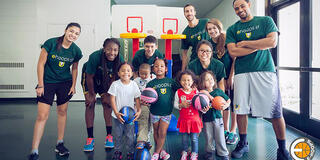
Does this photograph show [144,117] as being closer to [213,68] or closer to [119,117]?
[119,117]

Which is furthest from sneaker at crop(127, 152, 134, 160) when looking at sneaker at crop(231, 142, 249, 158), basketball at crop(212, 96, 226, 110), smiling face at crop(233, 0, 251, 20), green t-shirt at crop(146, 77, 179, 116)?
smiling face at crop(233, 0, 251, 20)

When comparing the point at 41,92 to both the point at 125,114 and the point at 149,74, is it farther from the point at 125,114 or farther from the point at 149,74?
the point at 149,74

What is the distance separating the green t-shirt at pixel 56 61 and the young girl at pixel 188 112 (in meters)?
1.28

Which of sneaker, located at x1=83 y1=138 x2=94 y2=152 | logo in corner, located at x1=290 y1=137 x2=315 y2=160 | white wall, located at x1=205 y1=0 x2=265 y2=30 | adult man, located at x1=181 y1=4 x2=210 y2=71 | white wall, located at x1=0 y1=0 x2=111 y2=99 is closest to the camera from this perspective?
logo in corner, located at x1=290 y1=137 x2=315 y2=160

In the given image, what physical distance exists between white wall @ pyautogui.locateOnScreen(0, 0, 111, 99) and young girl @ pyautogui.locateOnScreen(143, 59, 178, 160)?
14.0ft

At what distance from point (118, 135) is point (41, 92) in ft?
3.06

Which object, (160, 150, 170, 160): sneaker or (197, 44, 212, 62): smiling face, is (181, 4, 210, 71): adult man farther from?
(160, 150, 170, 160): sneaker

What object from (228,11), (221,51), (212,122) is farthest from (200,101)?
(228,11)

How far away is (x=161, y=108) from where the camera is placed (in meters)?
2.28

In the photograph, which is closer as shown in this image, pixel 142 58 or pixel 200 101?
pixel 200 101

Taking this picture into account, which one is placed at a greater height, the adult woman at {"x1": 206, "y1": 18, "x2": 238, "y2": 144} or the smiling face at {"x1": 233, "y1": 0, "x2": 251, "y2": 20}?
the smiling face at {"x1": 233, "y1": 0, "x2": 251, "y2": 20}

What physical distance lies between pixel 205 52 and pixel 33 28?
5.54 metres

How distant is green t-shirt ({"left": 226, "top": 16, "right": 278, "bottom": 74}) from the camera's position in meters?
2.21

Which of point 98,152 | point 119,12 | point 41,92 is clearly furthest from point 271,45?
point 119,12
